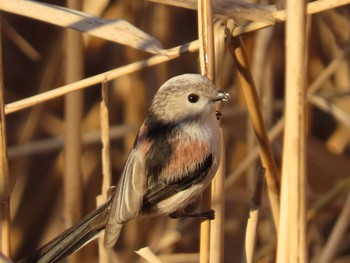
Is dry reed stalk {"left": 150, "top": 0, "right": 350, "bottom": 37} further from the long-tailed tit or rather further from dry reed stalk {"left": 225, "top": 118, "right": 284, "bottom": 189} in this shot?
dry reed stalk {"left": 225, "top": 118, "right": 284, "bottom": 189}

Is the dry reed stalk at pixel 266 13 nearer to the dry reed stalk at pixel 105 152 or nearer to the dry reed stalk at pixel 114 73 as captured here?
the dry reed stalk at pixel 114 73

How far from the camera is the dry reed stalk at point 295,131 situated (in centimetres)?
157

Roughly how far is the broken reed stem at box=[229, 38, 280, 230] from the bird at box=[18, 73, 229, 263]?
0.46 feet

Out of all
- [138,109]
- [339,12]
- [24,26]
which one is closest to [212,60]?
[339,12]

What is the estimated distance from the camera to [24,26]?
3.86 m

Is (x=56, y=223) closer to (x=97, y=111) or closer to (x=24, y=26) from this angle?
(x=97, y=111)

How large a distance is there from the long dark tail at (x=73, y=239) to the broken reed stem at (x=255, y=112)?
51 centimetres

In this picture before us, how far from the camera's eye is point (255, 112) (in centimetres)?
203

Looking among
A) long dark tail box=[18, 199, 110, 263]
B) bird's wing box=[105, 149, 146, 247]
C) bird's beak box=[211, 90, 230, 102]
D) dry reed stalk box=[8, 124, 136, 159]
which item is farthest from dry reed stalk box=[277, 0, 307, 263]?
dry reed stalk box=[8, 124, 136, 159]

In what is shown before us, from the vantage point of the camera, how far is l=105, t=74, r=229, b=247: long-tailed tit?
217 centimetres

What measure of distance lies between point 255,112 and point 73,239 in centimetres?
69

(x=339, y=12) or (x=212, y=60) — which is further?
(x=339, y=12)

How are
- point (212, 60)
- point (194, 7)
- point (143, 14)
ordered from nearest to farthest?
1. point (212, 60)
2. point (194, 7)
3. point (143, 14)

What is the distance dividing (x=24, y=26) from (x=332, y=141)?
1.68m
